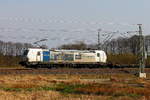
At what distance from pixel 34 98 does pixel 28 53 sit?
34.5 meters

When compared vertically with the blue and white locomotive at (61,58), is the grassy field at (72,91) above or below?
below

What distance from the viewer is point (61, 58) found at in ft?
164

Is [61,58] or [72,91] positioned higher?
[61,58]

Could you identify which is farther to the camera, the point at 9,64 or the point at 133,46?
the point at 133,46

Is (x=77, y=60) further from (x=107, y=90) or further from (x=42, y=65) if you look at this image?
(x=107, y=90)

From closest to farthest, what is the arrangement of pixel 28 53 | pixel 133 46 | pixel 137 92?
pixel 137 92
pixel 28 53
pixel 133 46

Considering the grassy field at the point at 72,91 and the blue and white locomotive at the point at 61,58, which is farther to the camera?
the blue and white locomotive at the point at 61,58

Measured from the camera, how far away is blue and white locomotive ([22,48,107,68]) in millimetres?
48116

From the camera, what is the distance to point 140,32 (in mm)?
36500

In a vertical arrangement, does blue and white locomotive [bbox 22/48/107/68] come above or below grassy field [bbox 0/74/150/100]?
above

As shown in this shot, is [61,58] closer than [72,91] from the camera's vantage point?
No

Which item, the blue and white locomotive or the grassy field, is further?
the blue and white locomotive

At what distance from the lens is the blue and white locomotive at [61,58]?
158 feet

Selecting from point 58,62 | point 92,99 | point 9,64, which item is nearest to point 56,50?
point 58,62
